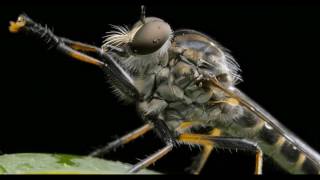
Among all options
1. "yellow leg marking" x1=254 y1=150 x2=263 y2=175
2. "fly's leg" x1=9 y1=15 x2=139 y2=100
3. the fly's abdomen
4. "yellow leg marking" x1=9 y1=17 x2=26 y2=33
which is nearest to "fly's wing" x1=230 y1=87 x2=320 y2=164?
the fly's abdomen

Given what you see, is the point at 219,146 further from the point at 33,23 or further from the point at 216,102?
the point at 33,23

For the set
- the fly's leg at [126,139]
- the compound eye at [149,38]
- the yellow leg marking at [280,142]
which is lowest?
the yellow leg marking at [280,142]

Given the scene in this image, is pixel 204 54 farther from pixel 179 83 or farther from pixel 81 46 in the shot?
pixel 81 46

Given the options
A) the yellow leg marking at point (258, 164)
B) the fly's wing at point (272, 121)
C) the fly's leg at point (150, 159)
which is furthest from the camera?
the fly's wing at point (272, 121)

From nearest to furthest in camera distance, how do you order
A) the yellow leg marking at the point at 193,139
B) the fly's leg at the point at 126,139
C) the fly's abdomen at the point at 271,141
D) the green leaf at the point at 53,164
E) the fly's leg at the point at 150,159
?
the green leaf at the point at 53,164
the fly's leg at the point at 150,159
the yellow leg marking at the point at 193,139
the fly's abdomen at the point at 271,141
the fly's leg at the point at 126,139

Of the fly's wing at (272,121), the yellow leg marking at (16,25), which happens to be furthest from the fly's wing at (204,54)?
the yellow leg marking at (16,25)

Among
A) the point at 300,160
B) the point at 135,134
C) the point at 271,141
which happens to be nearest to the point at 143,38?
the point at 135,134

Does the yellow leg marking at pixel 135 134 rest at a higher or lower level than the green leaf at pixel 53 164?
lower

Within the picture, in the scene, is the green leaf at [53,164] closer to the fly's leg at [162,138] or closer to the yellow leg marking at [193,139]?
the fly's leg at [162,138]

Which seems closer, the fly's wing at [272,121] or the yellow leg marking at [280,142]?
the fly's wing at [272,121]
